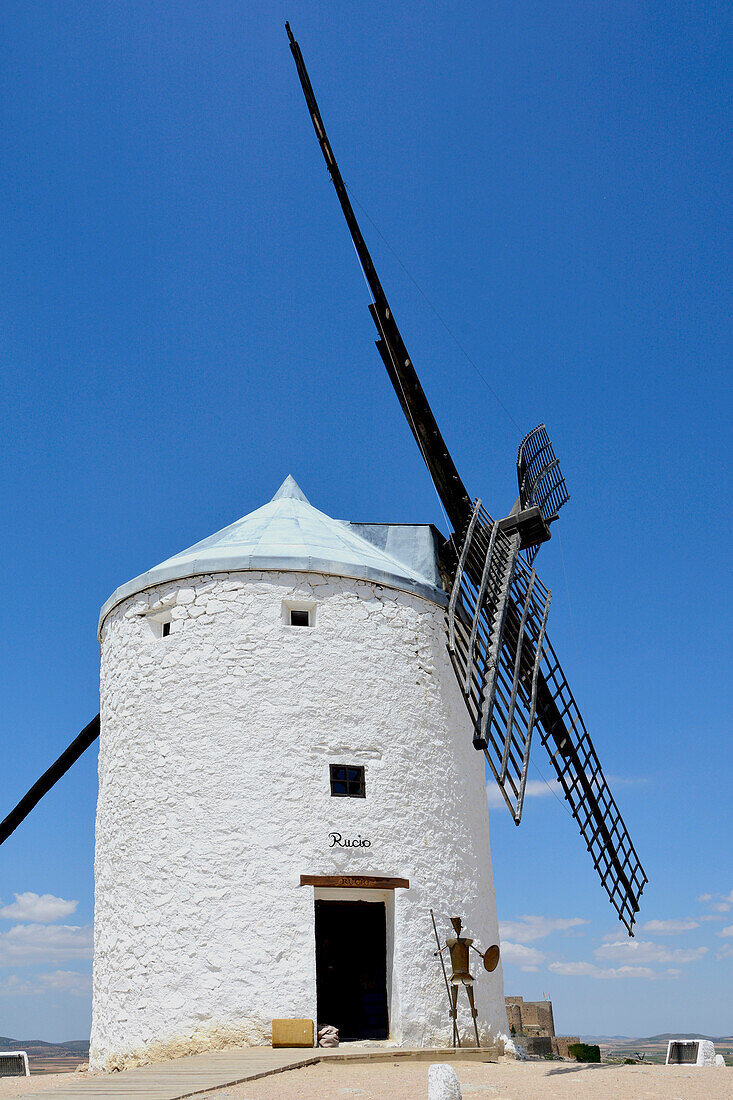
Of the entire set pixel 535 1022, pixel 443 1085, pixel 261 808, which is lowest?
pixel 535 1022

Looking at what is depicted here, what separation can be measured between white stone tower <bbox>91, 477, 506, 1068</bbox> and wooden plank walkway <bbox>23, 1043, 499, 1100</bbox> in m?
0.58

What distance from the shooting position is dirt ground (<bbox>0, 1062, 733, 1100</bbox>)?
6758 millimetres

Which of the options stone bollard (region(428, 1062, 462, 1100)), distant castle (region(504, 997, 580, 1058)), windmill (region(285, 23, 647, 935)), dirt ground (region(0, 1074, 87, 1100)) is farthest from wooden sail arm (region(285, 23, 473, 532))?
distant castle (region(504, 997, 580, 1058))

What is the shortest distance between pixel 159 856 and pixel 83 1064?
3287mm

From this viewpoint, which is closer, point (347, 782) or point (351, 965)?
point (347, 782)

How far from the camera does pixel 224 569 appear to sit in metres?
11.7

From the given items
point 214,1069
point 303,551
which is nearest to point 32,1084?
point 214,1069

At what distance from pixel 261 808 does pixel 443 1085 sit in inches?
202

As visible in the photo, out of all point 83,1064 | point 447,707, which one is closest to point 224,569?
point 447,707

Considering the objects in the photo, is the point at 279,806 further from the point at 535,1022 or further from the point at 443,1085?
the point at 535,1022

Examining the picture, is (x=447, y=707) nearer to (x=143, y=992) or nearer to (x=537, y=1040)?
(x=143, y=992)

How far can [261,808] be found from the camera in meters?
10.7

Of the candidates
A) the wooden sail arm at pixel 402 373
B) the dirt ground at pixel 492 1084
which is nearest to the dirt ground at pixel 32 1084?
the dirt ground at pixel 492 1084

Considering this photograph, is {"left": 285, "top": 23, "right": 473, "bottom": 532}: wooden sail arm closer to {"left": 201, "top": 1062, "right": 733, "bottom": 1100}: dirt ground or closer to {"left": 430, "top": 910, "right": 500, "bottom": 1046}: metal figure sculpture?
{"left": 430, "top": 910, "right": 500, "bottom": 1046}: metal figure sculpture
